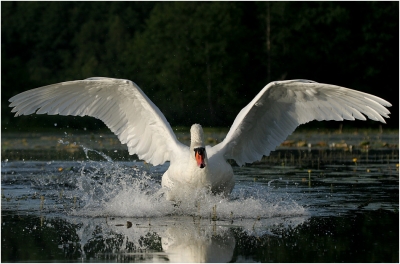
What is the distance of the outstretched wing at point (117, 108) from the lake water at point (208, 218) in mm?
590

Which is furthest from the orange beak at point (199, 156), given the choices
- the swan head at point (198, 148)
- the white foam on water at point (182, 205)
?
the white foam on water at point (182, 205)

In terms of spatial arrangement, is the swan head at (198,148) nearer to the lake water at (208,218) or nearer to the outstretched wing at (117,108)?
the lake water at (208,218)

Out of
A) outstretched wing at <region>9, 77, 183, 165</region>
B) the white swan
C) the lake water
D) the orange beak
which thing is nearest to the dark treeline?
the lake water

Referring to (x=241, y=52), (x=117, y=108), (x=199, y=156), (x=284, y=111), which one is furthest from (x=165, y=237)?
(x=241, y=52)

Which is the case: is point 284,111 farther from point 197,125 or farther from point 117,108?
point 117,108

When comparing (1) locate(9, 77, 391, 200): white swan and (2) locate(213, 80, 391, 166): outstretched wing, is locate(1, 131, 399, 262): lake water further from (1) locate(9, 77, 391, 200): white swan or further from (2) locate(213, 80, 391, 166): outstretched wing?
(2) locate(213, 80, 391, 166): outstretched wing

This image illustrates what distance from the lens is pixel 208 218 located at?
10219mm

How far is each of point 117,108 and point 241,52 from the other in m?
31.5

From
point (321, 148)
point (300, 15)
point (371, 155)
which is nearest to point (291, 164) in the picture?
point (371, 155)

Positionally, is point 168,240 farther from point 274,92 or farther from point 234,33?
point 234,33

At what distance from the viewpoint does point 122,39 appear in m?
49.3

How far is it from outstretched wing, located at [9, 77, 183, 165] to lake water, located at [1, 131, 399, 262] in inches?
23.2

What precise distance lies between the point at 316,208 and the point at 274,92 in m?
1.60

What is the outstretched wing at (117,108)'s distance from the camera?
11.6 m
